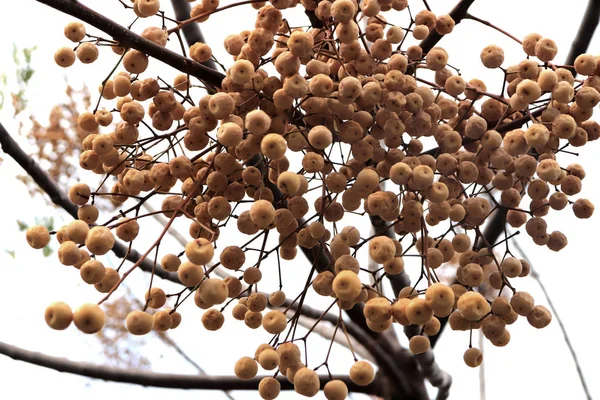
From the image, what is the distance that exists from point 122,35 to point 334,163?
0.55ft

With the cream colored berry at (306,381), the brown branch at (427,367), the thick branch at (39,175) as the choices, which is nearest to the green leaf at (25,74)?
the thick branch at (39,175)

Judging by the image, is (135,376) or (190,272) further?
(135,376)

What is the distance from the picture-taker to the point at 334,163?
0.46 metres

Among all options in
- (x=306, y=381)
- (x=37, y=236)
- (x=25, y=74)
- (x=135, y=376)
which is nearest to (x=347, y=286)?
(x=306, y=381)

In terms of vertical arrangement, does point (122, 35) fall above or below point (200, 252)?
above

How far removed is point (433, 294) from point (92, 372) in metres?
0.52

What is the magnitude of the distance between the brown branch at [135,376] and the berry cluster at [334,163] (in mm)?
322

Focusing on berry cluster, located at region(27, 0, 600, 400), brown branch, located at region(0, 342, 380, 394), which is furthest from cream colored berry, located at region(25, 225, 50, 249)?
brown branch, located at region(0, 342, 380, 394)

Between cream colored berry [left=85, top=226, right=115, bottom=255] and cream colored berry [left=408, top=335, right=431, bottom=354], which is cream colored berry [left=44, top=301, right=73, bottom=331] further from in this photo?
cream colored berry [left=408, top=335, right=431, bottom=354]

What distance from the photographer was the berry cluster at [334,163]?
40 centimetres

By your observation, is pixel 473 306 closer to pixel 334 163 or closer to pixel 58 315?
pixel 334 163

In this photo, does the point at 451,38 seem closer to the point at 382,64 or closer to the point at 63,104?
the point at 63,104

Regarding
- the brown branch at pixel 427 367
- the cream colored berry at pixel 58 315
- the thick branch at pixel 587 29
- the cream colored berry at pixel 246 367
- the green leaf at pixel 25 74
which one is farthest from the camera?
the green leaf at pixel 25 74

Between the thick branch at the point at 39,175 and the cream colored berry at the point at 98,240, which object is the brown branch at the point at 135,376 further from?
the cream colored berry at the point at 98,240
